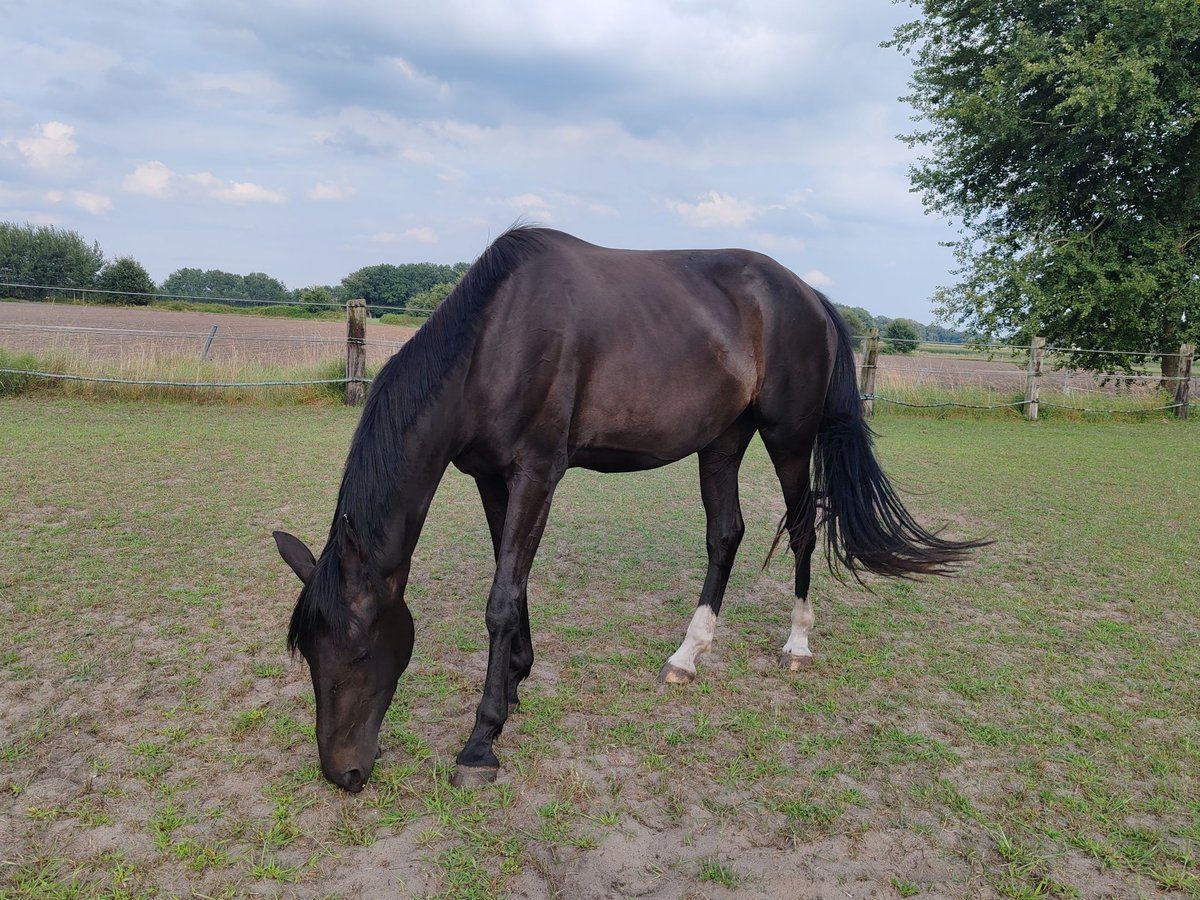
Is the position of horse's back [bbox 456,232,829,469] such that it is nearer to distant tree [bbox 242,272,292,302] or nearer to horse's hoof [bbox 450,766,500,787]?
horse's hoof [bbox 450,766,500,787]

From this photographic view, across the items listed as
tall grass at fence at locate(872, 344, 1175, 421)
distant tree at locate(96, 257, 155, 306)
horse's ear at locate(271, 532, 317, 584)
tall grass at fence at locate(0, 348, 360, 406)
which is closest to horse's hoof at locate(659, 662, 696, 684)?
horse's ear at locate(271, 532, 317, 584)

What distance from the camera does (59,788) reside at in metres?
2.20

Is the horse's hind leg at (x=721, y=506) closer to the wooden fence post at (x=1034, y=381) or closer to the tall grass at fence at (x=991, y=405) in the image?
the tall grass at fence at (x=991, y=405)

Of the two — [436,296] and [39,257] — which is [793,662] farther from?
[39,257]

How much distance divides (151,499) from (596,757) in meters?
4.80

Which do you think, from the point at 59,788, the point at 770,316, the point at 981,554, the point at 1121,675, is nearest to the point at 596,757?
the point at 59,788

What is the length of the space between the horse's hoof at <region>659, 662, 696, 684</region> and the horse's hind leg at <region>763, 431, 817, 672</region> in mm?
587

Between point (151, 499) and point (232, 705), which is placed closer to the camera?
point (232, 705)

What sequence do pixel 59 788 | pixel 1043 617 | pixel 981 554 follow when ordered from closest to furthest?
pixel 59 788 → pixel 1043 617 → pixel 981 554

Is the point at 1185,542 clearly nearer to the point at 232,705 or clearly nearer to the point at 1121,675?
the point at 1121,675

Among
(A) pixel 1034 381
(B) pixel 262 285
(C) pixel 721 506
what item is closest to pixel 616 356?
(C) pixel 721 506

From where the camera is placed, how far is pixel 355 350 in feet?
35.8

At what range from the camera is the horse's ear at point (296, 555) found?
2280mm

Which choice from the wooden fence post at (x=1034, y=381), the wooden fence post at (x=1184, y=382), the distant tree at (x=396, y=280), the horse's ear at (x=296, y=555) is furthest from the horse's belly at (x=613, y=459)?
→ the distant tree at (x=396, y=280)
